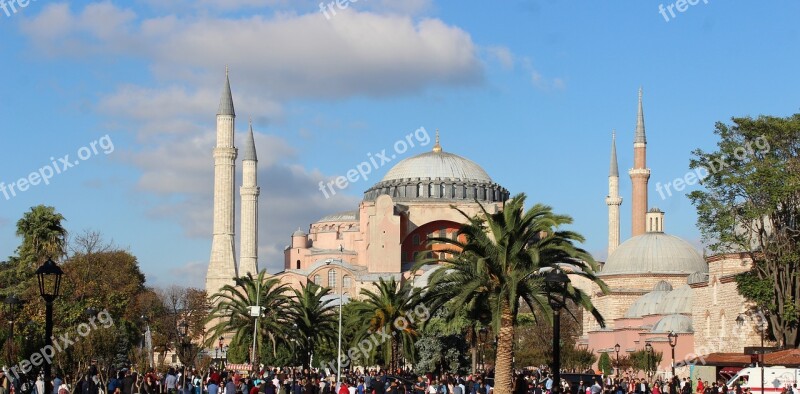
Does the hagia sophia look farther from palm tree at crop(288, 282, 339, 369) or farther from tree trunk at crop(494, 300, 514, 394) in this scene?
tree trunk at crop(494, 300, 514, 394)

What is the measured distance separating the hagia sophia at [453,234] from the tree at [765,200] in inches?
137

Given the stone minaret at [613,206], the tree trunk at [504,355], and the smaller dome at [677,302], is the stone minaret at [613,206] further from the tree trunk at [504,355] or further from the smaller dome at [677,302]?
the tree trunk at [504,355]

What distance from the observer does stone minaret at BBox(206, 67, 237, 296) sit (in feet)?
249

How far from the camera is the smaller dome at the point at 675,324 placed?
55.2m

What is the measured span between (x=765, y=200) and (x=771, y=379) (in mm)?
9251

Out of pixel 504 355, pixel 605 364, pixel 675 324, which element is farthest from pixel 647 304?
pixel 504 355

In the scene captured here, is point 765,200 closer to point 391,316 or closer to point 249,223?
→ point 391,316

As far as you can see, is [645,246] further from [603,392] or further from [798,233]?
[603,392]

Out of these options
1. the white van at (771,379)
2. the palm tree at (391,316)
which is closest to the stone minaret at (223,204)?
the palm tree at (391,316)

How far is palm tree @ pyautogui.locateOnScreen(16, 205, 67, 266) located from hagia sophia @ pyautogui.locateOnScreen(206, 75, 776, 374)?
2638cm

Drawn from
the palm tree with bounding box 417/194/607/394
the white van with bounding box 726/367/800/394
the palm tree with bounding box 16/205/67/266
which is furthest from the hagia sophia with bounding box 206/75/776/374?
the palm tree with bounding box 16/205/67/266

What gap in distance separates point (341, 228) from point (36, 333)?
2563 inches

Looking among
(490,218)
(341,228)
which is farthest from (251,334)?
(341,228)

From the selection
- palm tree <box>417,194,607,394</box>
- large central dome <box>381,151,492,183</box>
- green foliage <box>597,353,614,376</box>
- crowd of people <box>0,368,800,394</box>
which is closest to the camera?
crowd of people <box>0,368,800,394</box>
